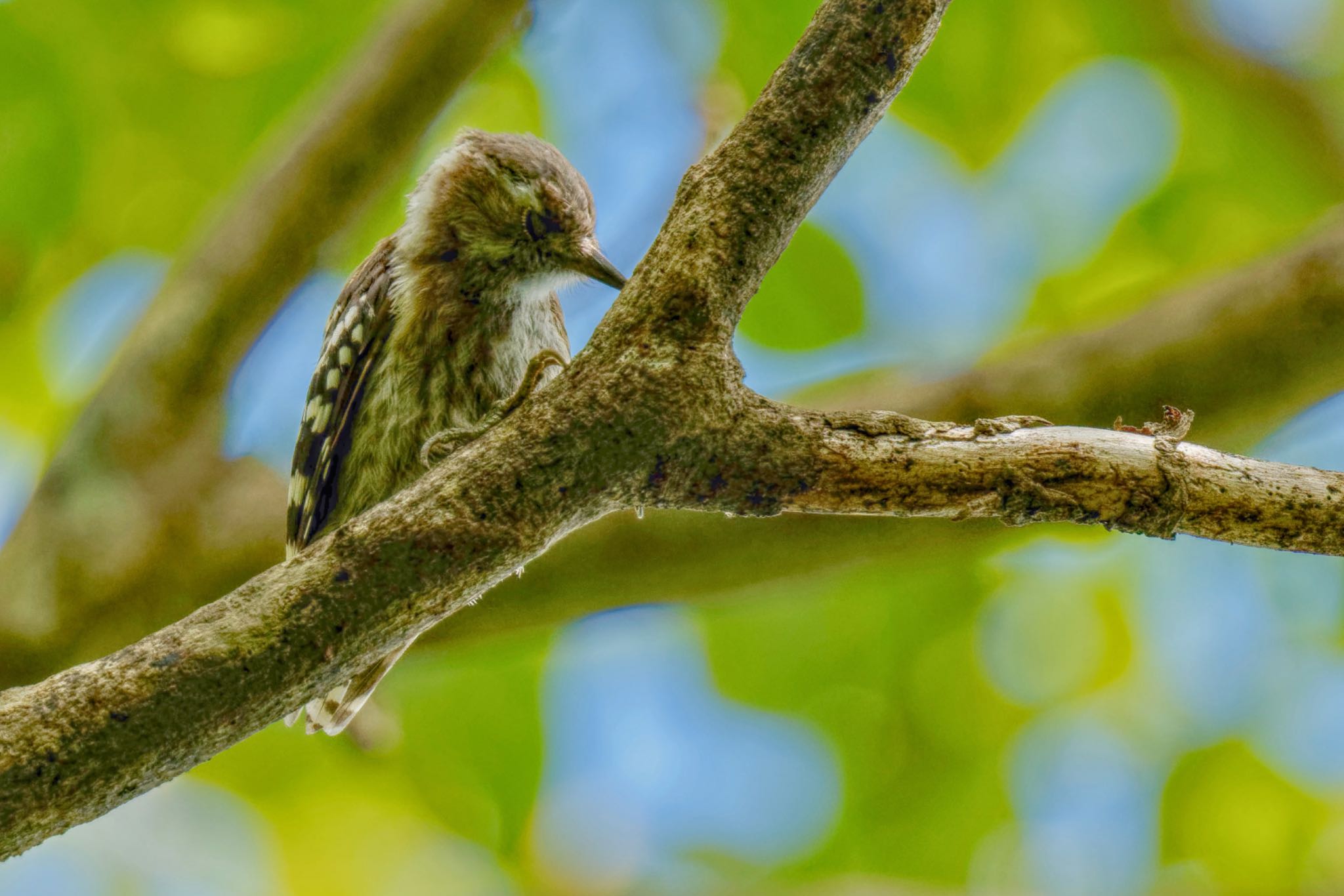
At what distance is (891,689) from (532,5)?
11.1 ft

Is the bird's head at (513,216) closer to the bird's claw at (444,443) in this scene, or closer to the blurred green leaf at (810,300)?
the bird's claw at (444,443)

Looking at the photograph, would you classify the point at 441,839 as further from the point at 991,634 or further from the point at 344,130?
the point at 344,130

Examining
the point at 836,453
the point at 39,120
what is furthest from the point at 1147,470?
the point at 39,120

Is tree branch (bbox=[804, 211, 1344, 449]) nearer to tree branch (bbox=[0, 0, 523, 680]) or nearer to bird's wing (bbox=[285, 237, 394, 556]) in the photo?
bird's wing (bbox=[285, 237, 394, 556])

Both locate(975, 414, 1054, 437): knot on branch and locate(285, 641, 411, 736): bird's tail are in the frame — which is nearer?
locate(975, 414, 1054, 437): knot on branch

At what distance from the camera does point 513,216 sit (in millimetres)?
4277

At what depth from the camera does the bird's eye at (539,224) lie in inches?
167

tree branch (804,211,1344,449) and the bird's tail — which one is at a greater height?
tree branch (804,211,1344,449)

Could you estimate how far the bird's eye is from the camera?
4.24 meters

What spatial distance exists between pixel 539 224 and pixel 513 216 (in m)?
0.10

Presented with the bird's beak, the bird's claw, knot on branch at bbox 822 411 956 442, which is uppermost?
the bird's beak

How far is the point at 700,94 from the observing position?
5.30 metres

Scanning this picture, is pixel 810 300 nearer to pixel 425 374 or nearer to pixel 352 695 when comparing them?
pixel 425 374

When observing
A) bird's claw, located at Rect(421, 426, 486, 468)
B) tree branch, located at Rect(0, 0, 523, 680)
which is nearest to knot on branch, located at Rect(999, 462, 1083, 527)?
bird's claw, located at Rect(421, 426, 486, 468)
